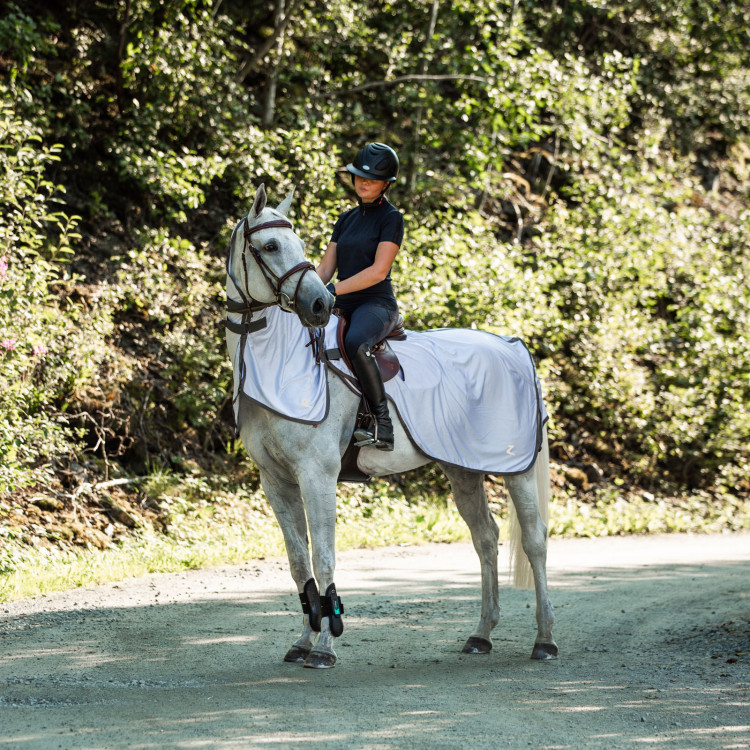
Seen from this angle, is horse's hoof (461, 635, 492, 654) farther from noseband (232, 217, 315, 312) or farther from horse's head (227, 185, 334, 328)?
noseband (232, 217, 315, 312)

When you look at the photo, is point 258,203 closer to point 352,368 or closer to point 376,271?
point 376,271

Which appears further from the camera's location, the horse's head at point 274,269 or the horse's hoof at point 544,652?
the horse's hoof at point 544,652

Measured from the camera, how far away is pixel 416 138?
1435 cm

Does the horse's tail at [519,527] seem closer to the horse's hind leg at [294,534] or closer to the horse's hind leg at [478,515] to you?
the horse's hind leg at [478,515]

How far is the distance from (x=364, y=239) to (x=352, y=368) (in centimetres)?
83

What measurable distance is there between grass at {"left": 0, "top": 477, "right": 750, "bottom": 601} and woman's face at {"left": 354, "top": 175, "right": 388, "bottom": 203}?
4084 mm

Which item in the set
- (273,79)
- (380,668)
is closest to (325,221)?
(273,79)

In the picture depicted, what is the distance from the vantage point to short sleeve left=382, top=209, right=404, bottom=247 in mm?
5539

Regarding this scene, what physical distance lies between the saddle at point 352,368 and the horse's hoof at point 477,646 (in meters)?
1.32

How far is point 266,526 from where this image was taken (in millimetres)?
10008

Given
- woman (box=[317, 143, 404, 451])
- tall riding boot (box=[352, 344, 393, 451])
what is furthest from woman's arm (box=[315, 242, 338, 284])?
tall riding boot (box=[352, 344, 393, 451])

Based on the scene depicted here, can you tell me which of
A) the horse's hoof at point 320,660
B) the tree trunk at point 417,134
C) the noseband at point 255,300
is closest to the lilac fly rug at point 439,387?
the noseband at point 255,300

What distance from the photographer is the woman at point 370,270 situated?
5.47 m

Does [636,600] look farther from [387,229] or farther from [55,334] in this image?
[55,334]
